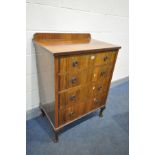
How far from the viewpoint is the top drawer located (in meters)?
1.29

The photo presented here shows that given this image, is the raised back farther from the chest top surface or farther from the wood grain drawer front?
the wood grain drawer front

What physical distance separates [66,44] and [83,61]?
28 cm

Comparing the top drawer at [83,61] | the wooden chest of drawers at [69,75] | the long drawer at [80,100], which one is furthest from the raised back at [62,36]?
the long drawer at [80,100]

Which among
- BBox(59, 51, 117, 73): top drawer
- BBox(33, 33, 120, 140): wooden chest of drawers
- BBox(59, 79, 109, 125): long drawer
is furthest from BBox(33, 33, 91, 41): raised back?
BBox(59, 79, 109, 125): long drawer

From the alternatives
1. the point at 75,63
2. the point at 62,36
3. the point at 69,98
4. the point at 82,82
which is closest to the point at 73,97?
the point at 69,98

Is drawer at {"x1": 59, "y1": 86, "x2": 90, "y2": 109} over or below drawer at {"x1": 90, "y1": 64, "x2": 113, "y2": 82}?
below

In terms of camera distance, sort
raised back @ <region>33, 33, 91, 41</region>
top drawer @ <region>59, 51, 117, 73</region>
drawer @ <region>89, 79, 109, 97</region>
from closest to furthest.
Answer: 1. top drawer @ <region>59, 51, 117, 73</region>
2. raised back @ <region>33, 33, 91, 41</region>
3. drawer @ <region>89, 79, 109, 97</region>

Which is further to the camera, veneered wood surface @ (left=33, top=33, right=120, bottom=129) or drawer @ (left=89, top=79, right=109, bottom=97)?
drawer @ (left=89, top=79, right=109, bottom=97)

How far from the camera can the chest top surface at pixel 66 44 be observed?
4.29 feet

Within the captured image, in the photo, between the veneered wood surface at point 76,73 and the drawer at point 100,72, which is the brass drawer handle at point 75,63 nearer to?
the veneered wood surface at point 76,73

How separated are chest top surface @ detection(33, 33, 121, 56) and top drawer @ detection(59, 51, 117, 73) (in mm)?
53
